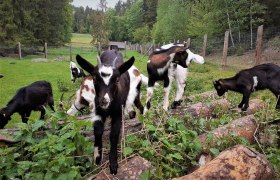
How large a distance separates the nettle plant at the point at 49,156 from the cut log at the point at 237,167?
1215mm

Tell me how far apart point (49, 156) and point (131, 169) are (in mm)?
934

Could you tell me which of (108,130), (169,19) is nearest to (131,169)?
(108,130)

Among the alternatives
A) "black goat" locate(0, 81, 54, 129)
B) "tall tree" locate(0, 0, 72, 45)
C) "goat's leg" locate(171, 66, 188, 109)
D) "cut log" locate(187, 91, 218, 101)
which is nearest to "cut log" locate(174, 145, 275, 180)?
"goat's leg" locate(171, 66, 188, 109)

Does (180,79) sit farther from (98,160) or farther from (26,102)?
(98,160)

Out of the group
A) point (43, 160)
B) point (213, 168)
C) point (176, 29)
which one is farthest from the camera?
point (176, 29)

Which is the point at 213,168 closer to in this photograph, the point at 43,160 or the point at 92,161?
the point at 92,161

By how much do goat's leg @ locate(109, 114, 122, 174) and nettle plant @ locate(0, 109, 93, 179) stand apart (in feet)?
1.05

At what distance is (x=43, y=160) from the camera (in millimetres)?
3520

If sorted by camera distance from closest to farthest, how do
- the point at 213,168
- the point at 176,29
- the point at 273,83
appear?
the point at 213,168, the point at 273,83, the point at 176,29

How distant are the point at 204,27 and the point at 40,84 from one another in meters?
26.7

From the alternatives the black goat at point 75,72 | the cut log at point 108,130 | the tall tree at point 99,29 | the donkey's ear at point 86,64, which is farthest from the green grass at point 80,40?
the donkey's ear at point 86,64

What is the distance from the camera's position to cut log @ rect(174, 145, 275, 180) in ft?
10.5

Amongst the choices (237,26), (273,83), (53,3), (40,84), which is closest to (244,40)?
(237,26)

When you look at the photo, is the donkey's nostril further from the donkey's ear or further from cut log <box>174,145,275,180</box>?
cut log <box>174,145,275,180</box>
